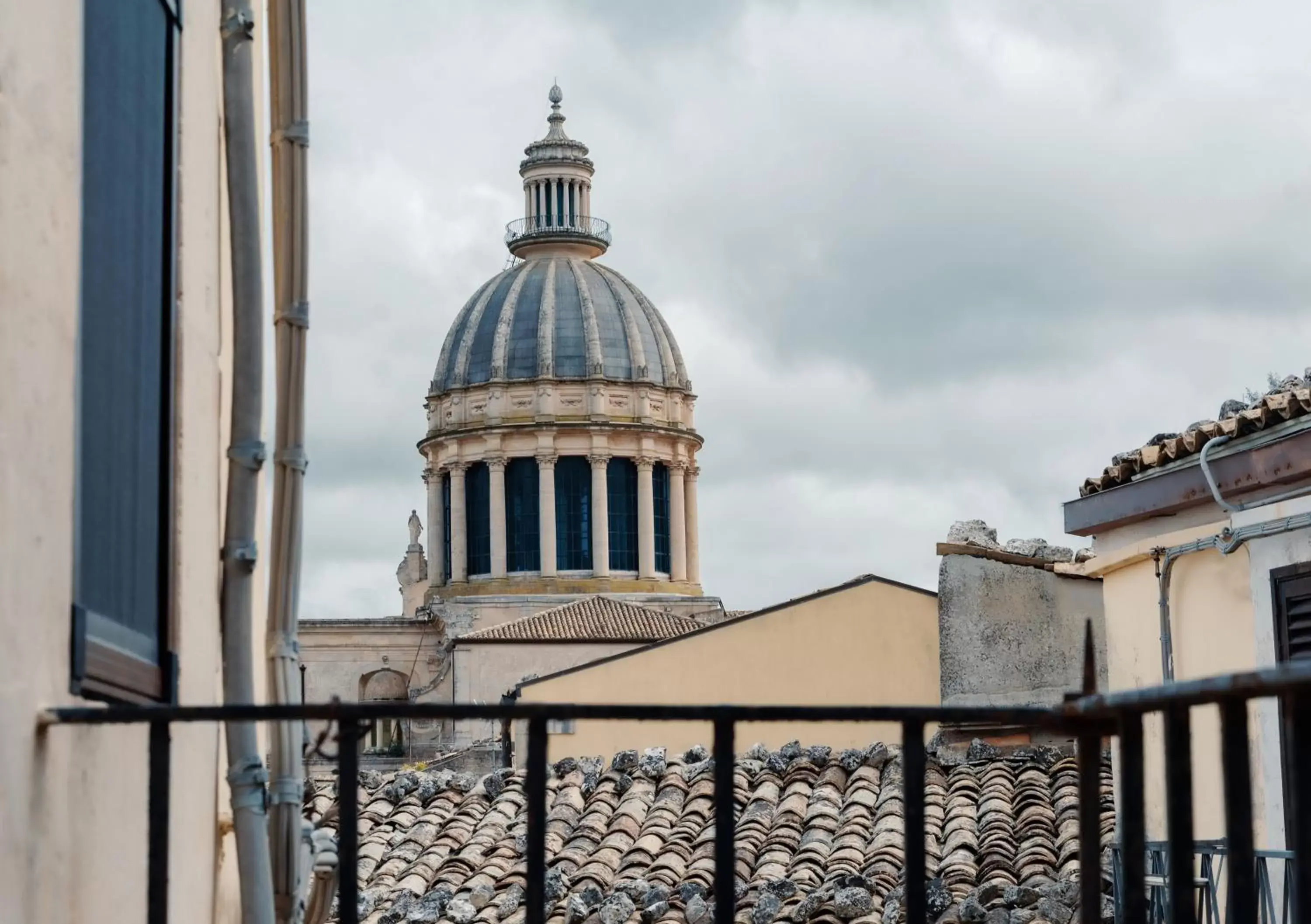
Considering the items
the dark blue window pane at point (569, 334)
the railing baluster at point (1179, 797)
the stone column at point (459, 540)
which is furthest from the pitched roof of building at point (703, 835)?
the dark blue window pane at point (569, 334)

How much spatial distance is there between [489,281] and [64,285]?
68094 mm

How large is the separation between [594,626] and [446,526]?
13605 mm

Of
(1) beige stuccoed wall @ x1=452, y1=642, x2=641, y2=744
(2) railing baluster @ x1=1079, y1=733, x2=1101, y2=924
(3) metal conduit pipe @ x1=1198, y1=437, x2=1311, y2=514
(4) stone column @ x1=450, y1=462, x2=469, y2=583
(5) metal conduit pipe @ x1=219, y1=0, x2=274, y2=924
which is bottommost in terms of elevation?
(2) railing baluster @ x1=1079, y1=733, x2=1101, y2=924

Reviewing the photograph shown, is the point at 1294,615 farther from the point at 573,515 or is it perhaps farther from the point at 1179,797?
the point at 573,515

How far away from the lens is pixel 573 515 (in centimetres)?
6538

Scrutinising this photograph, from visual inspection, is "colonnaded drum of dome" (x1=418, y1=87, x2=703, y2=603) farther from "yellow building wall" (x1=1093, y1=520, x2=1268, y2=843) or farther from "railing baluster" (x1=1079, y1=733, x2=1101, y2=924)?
"railing baluster" (x1=1079, y1=733, x2=1101, y2=924)

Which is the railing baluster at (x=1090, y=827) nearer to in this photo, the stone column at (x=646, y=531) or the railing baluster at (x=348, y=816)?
the railing baluster at (x=348, y=816)

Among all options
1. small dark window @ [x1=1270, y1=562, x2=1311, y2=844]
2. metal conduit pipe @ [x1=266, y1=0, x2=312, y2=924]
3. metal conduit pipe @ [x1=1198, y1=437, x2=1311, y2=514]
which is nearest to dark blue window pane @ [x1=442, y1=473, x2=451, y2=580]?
metal conduit pipe @ [x1=1198, y1=437, x2=1311, y2=514]

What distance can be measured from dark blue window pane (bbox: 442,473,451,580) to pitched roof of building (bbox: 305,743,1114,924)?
161ft

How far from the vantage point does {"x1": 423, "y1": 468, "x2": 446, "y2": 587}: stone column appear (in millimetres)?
66875

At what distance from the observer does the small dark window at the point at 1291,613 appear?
9172 millimetres

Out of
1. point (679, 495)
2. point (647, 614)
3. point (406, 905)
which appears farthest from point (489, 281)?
point (406, 905)

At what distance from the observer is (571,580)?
64.6m

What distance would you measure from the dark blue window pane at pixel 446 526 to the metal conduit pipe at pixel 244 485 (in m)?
61.7
